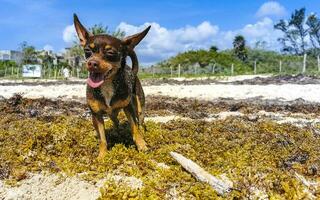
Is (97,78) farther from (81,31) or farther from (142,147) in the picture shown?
(142,147)

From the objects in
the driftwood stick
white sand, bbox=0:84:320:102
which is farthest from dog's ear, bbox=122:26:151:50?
white sand, bbox=0:84:320:102

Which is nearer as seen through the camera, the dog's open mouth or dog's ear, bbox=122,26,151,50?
the dog's open mouth

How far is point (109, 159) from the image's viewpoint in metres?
6.98

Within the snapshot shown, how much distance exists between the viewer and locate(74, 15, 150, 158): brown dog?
6.45 metres

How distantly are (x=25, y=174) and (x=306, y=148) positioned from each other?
422 centimetres

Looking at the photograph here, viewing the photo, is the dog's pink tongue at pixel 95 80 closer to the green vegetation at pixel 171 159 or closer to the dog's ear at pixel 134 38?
the dog's ear at pixel 134 38

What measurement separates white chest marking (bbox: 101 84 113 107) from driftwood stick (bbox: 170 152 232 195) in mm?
1151

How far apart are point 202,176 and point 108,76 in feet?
5.65

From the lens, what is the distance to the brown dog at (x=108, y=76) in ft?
21.2

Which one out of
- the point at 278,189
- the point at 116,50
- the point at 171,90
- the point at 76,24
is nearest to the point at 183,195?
the point at 278,189

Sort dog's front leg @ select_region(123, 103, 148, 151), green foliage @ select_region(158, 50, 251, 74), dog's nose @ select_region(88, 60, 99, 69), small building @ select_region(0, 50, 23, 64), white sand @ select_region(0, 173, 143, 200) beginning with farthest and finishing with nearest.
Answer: small building @ select_region(0, 50, 23, 64)
green foliage @ select_region(158, 50, 251, 74)
dog's front leg @ select_region(123, 103, 148, 151)
dog's nose @ select_region(88, 60, 99, 69)
white sand @ select_region(0, 173, 143, 200)

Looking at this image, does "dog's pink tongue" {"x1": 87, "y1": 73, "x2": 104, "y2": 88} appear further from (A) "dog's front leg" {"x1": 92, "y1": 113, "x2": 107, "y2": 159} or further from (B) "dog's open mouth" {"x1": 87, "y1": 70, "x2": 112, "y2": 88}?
(A) "dog's front leg" {"x1": 92, "y1": 113, "x2": 107, "y2": 159}

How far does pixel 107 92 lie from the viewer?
6824 mm

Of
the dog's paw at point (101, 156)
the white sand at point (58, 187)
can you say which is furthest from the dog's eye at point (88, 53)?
the white sand at point (58, 187)
